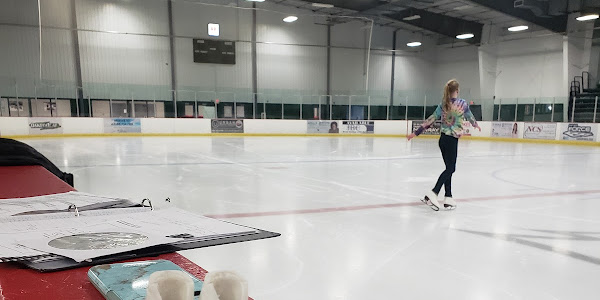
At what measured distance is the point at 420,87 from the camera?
2491 centimetres

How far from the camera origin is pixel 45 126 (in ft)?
45.8

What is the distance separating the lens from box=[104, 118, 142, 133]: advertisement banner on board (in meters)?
15.0

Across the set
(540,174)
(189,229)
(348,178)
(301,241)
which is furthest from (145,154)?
(189,229)

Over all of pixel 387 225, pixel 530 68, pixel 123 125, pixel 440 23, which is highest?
pixel 440 23

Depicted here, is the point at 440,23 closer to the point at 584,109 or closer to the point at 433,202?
the point at 584,109

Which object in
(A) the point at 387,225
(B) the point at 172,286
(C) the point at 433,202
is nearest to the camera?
(B) the point at 172,286

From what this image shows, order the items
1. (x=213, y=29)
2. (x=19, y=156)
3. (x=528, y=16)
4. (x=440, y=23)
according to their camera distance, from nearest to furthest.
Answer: (x=19, y=156)
(x=528, y=16)
(x=213, y=29)
(x=440, y=23)

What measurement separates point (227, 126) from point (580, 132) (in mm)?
13185

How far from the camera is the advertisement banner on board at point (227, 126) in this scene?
16422mm

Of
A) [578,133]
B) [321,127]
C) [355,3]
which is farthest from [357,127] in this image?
[578,133]

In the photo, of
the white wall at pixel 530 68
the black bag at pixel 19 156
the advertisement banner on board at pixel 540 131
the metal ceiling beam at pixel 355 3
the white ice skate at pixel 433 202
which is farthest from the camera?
the white wall at pixel 530 68

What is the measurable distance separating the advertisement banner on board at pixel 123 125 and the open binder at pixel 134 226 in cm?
1534

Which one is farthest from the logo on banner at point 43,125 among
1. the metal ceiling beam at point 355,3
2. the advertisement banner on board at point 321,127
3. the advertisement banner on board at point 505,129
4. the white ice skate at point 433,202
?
the advertisement banner on board at point 505,129

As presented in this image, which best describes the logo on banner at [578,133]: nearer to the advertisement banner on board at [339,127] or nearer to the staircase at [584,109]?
the staircase at [584,109]
